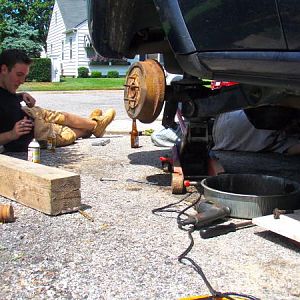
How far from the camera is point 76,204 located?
10.0 ft

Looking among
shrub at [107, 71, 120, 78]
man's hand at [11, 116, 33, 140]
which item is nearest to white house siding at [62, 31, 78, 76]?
shrub at [107, 71, 120, 78]

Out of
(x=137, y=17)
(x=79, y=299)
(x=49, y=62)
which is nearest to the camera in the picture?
(x=79, y=299)

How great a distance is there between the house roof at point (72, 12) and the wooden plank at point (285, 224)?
39.4 metres

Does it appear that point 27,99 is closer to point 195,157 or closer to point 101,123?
point 101,123

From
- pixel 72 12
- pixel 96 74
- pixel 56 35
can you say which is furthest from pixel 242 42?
pixel 56 35

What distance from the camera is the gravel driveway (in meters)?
2.07

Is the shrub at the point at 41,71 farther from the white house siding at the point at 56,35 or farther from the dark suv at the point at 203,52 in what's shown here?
the dark suv at the point at 203,52

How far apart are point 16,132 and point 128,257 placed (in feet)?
8.43

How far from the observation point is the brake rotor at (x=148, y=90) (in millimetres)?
3375

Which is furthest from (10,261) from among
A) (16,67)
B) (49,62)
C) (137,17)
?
(49,62)

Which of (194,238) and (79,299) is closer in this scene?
(79,299)

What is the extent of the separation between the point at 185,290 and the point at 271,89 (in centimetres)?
136

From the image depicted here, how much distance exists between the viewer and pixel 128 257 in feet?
7.79

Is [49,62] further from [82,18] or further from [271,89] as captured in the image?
[271,89]
